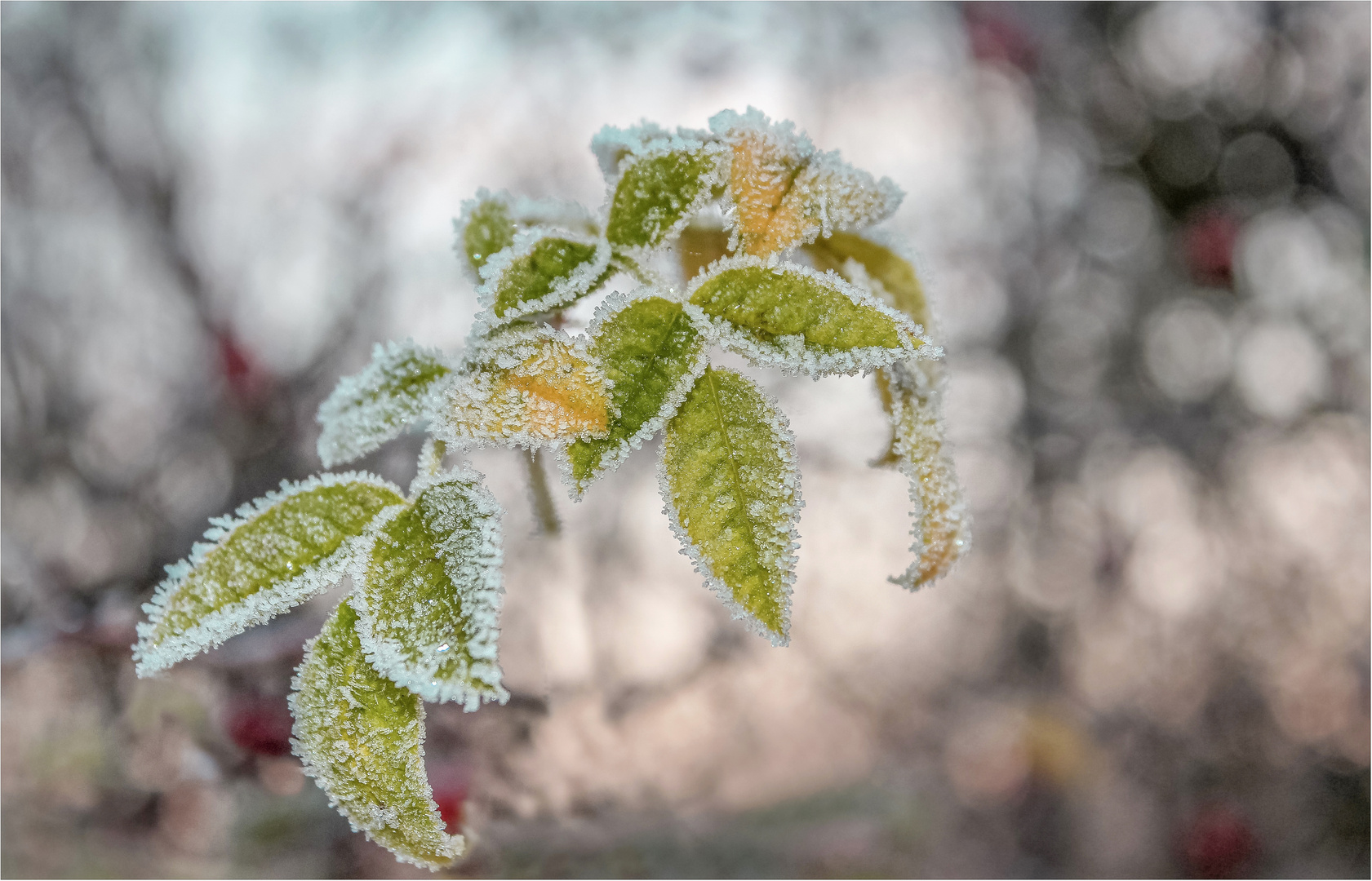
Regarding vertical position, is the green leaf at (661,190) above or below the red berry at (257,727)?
above

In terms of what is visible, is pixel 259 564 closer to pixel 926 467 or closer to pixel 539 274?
pixel 539 274

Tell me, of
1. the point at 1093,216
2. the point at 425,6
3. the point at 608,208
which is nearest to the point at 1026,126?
the point at 1093,216

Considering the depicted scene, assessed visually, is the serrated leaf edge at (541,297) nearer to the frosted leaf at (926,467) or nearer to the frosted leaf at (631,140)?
the frosted leaf at (631,140)

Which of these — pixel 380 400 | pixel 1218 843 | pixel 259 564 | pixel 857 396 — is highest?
pixel 857 396

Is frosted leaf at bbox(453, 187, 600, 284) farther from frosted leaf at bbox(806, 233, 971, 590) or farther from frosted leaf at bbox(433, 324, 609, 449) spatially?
frosted leaf at bbox(806, 233, 971, 590)

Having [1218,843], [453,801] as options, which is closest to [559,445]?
[453,801]

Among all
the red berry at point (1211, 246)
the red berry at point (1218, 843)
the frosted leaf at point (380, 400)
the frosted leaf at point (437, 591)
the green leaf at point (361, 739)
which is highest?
the red berry at point (1211, 246)

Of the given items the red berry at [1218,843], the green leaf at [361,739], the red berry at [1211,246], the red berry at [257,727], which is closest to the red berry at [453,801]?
the red berry at [257,727]
